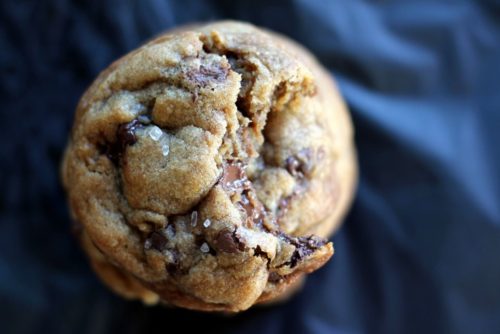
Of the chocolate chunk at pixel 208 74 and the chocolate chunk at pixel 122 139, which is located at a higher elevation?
the chocolate chunk at pixel 208 74

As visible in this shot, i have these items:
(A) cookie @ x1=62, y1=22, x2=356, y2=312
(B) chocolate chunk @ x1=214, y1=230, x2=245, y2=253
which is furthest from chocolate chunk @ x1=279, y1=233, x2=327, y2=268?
(B) chocolate chunk @ x1=214, y1=230, x2=245, y2=253

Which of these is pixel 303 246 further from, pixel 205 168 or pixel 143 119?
pixel 143 119

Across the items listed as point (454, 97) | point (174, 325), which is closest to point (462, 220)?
point (454, 97)

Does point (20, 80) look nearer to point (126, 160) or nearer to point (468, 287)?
point (126, 160)

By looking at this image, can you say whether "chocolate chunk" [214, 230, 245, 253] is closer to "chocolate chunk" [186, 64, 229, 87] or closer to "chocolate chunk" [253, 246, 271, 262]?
"chocolate chunk" [253, 246, 271, 262]

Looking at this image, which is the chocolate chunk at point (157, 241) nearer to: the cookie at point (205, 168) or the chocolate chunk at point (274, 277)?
the cookie at point (205, 168)

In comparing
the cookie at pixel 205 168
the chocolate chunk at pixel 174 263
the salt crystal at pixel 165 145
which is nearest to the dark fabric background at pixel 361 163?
the cookie at pixel 205 168

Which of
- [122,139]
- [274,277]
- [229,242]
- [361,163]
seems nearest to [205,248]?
[229,242]

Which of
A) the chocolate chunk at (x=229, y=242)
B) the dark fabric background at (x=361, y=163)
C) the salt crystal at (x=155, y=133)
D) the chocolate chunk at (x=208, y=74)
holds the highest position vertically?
the chocolate chunk at (x=208, y=74)
